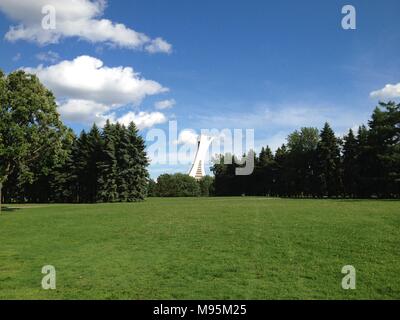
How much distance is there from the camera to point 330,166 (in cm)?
9750

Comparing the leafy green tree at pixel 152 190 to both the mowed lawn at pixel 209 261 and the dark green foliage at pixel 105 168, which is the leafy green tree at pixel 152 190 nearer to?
the dark green foliage at pixel 105 168

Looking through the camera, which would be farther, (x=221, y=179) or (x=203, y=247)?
(x=221, y=179)

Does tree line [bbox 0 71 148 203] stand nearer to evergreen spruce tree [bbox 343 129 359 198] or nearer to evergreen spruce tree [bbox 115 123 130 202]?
evergreen spruce tree [bbox 115 123 130 202]

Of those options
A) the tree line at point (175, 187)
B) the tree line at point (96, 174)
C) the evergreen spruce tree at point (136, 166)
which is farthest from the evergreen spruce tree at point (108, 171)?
the tree line at point (175, 187)

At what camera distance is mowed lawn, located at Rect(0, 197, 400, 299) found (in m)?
11.9

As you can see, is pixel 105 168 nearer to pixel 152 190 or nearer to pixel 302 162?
pixel 302 162

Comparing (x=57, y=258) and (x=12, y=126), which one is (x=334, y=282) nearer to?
(x=57, y=258)

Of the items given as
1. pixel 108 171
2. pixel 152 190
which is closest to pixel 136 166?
pixel 108 171

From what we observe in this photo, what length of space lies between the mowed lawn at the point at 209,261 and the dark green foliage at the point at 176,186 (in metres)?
122

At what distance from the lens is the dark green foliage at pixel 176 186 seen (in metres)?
148

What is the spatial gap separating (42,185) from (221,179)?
57.7m

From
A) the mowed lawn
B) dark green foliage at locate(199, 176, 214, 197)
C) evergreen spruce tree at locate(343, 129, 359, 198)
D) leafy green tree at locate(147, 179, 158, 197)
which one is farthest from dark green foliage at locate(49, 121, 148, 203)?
the mowed lawn
